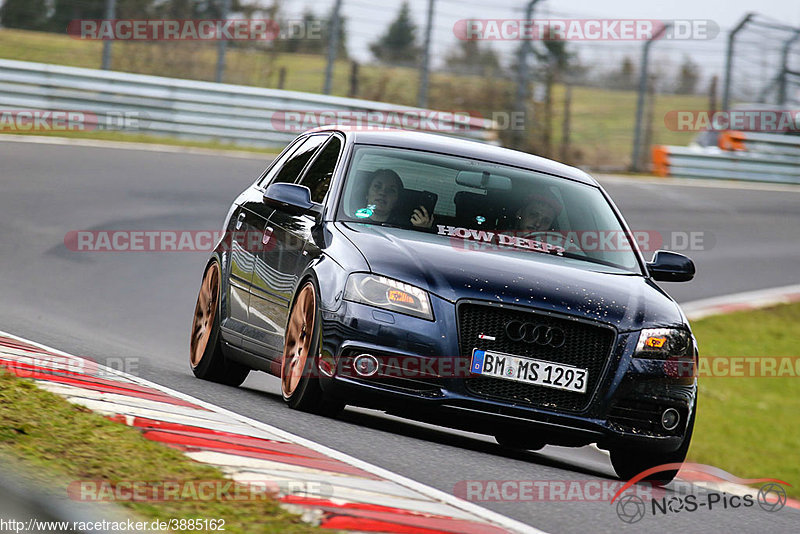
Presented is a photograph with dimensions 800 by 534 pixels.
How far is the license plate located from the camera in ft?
21.6

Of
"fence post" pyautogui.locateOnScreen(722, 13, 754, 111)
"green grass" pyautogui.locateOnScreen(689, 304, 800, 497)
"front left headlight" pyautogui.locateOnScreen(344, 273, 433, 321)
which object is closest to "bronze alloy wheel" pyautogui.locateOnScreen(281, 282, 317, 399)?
"front left headlight" pyautogui.locateOnScreen(344, 273, 433, 321)

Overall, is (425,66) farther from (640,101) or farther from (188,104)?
(640,101)

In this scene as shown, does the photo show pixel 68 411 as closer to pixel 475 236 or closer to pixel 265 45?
pixel 475 236

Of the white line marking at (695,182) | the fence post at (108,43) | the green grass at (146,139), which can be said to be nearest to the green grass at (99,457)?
the green grass at (146,139)

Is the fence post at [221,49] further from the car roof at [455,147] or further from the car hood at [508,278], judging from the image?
the car hood at [508,278]

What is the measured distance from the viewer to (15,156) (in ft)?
61.7

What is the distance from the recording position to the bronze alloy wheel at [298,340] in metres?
6.94

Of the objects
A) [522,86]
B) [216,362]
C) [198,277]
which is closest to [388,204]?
[216,362]

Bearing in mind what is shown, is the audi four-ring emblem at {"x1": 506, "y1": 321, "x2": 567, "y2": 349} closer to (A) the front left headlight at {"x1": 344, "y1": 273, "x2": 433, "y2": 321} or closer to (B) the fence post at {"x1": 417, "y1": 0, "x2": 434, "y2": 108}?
(A) the front left headlight at {"x1": 344, "y1": 273, "x2": 433, "y2": 321}

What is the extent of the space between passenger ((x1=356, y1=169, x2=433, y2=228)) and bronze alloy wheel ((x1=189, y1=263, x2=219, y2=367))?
1.71 m

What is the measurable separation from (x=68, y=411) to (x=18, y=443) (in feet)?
2.58

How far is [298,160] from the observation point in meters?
8.76

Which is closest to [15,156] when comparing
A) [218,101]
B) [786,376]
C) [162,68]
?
[218,101]

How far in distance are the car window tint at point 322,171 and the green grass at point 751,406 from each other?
4.43 metres
